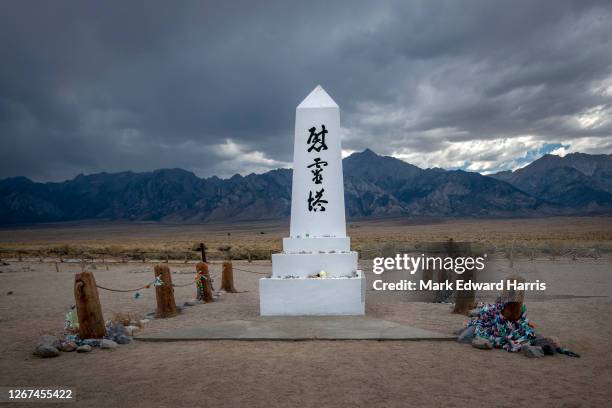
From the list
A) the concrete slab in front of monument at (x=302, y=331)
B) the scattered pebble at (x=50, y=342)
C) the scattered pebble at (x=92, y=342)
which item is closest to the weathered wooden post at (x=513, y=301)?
the concrete slab in front of monument at (x=302, y=331)

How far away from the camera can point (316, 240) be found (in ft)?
30.5

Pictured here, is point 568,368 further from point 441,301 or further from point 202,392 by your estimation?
point 441,301

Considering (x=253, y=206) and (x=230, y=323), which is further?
(x=253, y=206)

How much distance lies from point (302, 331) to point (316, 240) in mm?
2281

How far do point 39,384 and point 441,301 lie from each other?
8.91 metres

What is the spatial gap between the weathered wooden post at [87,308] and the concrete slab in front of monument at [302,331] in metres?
0.72

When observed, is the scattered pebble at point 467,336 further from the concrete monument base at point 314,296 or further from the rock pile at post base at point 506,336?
the concrete monument base at point 314,296

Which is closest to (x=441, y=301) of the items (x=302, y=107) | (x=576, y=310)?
(x=576, y=310)

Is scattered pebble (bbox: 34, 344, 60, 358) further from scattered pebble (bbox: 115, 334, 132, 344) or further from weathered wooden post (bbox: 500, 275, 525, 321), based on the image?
weathered wooden post (bbox: 500, 275, 525, 321)

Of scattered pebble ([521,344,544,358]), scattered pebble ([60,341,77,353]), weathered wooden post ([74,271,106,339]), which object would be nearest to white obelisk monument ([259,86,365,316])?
weathered wooden post ([74,271,106,339])

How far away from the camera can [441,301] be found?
11.2m

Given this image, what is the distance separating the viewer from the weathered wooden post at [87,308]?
23.7 feet

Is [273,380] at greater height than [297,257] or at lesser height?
lesser

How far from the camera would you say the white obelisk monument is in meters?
8.73
